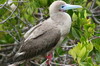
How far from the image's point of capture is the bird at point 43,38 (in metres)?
4.57

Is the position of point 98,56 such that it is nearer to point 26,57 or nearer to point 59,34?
point 59,34

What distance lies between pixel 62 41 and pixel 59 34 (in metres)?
0.16

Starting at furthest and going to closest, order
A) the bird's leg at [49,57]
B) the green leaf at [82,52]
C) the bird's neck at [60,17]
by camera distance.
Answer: the bird's neck at [60,17] → the bird's leg at [49,57] → the green leaf at [82,52]

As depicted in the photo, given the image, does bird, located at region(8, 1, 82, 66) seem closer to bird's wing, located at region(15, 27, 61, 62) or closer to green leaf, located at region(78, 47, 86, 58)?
bird's wing, located at region(15, 27, 61, 62)

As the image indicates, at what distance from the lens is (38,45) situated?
4.66 m

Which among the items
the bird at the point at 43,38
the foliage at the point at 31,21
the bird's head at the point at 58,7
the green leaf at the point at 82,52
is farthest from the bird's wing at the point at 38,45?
the green leaf at the point at 82,52

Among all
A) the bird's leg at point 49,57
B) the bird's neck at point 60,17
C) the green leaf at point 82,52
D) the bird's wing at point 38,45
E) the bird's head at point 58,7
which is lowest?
the bird's leg at point 49,57

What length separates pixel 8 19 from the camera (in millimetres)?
4719

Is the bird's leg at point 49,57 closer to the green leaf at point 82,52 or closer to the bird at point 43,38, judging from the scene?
the bird at point 43,38

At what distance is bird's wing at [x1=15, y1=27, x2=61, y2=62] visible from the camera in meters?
4.61

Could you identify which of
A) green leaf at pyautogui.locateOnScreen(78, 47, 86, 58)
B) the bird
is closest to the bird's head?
the bird

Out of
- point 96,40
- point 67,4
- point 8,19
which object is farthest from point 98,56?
point 8,19

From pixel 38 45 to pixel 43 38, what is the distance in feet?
0.42

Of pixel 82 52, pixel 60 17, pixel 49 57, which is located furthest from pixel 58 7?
pixel 82 52
